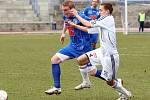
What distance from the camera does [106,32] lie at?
33.8 feet

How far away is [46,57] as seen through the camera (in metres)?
20.9

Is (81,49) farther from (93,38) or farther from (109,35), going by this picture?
(109,35)

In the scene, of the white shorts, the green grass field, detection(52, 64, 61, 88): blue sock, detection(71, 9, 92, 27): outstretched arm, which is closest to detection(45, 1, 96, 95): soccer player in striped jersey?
detection(52, 64, 61, 88): blue sock

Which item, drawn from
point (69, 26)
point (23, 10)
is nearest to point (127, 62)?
point (69, 26)

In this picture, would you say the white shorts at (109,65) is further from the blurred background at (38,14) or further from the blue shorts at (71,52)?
the blurred background at (38,14)

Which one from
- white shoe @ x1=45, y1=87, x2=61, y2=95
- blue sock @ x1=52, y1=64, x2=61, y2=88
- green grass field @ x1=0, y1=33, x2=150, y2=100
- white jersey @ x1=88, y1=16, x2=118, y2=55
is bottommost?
green grass field @ x1=0, y1=33, x2=150, y2=100

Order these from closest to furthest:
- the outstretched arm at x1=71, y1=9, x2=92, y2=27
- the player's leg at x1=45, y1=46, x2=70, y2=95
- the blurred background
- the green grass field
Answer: the outstretched arm at x1=71, y1=9, x2=92, y2=27 → the player's leg at x1=45, y1=46, x2=70, y2=95 → the green grass field → the blurred background

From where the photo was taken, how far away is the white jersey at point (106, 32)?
10.2 meters

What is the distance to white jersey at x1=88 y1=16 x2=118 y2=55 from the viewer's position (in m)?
10.2

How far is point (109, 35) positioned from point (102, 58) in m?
0.48

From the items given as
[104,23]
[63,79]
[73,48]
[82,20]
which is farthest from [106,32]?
[63,79]

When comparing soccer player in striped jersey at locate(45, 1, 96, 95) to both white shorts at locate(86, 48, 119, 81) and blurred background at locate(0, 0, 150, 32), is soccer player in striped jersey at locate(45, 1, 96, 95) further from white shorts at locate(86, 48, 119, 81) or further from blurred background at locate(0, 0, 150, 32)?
blurred background at locate(0, 0, 150, 32)

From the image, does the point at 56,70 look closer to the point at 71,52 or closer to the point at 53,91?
the point at 53,91

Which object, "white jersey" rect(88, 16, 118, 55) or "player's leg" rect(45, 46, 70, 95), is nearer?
"white jersey" rect(88, 16, 118, 55)
